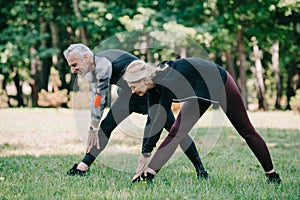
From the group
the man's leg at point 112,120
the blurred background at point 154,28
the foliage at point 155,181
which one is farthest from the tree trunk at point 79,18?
the man's leg at point 112,120

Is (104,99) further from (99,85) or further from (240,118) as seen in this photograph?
(240,118)

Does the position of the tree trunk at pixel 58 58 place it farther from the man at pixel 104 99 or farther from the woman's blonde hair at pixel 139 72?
the woman's blonde hair at pixel 139 72

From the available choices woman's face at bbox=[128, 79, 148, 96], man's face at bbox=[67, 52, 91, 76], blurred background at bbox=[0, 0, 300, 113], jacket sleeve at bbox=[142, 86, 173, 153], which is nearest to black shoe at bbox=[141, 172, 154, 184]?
jacket sleeve at bbox=[142, 86, 173, 153]

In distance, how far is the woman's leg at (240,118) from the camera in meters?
4.45

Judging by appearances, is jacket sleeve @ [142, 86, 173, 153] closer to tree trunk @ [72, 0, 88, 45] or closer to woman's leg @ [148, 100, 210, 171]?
woman's leg @ [148, 100, 210, 171]

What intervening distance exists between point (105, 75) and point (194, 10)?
15272 mm

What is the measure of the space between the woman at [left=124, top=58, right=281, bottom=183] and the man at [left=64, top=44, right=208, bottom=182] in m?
0.19

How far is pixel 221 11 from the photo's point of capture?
1994 centimetres

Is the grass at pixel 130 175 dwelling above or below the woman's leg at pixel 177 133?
below

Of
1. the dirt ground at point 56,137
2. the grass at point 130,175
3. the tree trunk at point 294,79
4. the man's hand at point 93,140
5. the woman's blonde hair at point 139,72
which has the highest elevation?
the woman's blonde hair at point 139,72

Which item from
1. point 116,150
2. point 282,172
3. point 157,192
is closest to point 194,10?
point 116,150

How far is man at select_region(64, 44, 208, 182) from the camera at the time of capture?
4613 mm

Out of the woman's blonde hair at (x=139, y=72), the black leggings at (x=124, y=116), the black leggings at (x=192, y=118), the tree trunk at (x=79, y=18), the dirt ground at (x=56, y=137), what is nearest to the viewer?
the woman's blonde hair at (x=139, y=72)

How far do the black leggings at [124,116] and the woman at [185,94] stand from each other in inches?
19.4
